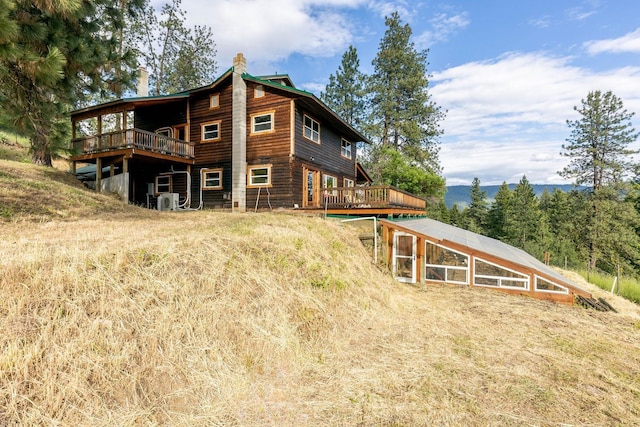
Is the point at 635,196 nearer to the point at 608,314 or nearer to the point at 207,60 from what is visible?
the point at 608,314

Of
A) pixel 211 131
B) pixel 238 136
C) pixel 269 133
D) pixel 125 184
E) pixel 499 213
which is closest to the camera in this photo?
pixel 125 184

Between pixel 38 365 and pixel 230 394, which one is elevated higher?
pixel 38 365

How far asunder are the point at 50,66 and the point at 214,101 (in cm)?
1108

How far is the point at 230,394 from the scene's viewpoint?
360cm

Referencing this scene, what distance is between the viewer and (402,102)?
34281 mm

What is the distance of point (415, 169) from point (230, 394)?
28.7 metres

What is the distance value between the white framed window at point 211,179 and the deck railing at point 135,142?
1374 millimetres

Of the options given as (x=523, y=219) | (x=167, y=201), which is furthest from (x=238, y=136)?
(x=523, y=219)

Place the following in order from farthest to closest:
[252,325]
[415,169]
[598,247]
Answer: [598,247] → [415,169] → [252,325]

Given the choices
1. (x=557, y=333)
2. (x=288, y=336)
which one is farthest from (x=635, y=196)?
(x=288, y=336)

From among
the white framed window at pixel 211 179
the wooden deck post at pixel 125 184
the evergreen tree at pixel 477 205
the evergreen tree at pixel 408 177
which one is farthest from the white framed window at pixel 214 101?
the evergreen tree at pixel 477 205

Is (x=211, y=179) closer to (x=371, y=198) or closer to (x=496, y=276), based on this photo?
(x=371, y=198)

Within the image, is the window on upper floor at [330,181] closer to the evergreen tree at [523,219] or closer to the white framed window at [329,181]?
the white framed window at [329,181]

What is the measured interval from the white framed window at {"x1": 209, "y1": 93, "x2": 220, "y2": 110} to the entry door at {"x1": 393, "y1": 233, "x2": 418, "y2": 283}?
12768 millimetres
